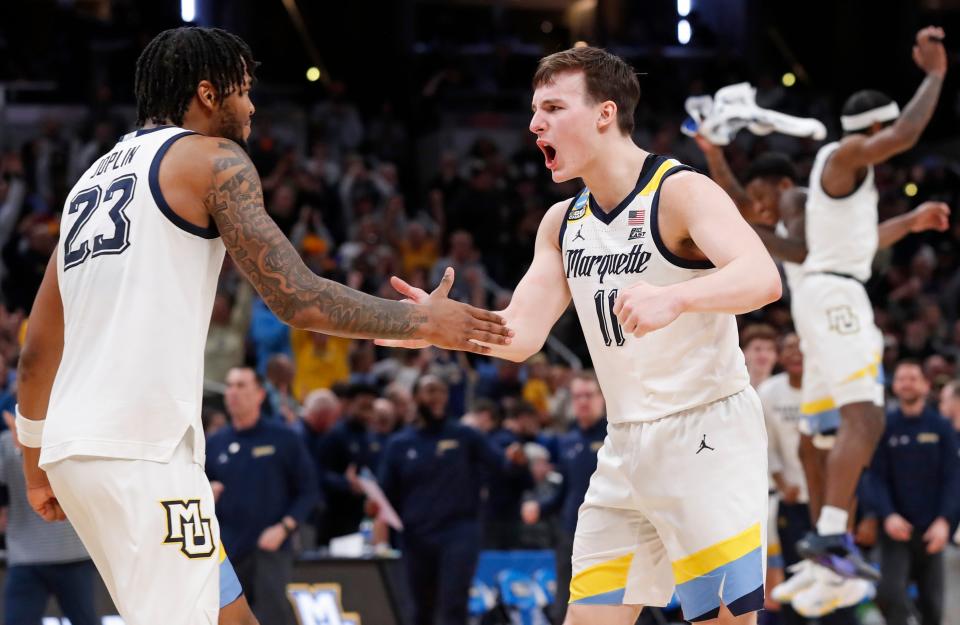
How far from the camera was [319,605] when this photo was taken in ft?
32.6

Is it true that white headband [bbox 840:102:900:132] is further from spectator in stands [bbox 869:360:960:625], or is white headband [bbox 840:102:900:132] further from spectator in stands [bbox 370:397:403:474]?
spectator in stands [bbox 370:397:403:474]

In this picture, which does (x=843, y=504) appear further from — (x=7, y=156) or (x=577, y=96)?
(x=7, y=156)

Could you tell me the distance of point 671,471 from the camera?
4605mm

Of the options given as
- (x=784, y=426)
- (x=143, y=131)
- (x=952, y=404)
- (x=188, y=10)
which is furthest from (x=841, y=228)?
(x=188, y=10)

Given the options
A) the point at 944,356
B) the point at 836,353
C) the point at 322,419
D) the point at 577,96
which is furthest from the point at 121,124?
the point at 577,96

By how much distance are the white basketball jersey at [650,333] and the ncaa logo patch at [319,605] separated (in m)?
5.59

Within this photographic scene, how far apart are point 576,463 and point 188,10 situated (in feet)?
39.0

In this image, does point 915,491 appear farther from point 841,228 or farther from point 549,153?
point 549,153

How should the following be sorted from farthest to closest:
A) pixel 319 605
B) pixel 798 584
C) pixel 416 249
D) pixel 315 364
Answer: pixel 416 249
pixel 315 364
pixel 319 605
pixel 798 584

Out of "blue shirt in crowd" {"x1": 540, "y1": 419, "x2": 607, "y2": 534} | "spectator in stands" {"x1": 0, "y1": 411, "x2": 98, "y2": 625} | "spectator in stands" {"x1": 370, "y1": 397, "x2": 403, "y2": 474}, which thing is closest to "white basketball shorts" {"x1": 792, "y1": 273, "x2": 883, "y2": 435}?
"blue shirt in crowd" {"x1": 540, "y1": 419, "x2": 607, "y2": 534}

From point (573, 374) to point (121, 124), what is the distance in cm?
731

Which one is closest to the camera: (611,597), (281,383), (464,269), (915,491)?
(611,597)

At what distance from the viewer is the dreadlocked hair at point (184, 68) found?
4.15 metres

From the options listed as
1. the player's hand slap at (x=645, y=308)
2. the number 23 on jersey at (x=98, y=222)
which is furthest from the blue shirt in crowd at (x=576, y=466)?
the number 23 on jersey at (x=98, y=222)
